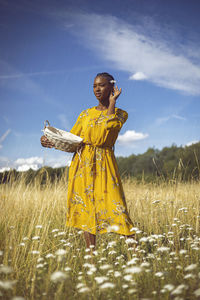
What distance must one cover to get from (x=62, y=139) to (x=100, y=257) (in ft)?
4.62

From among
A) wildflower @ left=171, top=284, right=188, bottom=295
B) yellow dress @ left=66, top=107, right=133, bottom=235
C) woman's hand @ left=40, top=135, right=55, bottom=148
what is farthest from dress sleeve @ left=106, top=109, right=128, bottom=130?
wildflower @ left=171, top=284, right=188, bottom=295

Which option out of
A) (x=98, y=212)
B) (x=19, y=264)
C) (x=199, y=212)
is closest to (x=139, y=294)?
(x=98, y=212)

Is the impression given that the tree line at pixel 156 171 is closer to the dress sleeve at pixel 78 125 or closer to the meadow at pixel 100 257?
the meadow at pixel 100 257

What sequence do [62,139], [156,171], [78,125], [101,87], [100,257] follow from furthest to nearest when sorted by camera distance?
[156,171] < [78,125] < [101,87] < [62,139] < [100,257]

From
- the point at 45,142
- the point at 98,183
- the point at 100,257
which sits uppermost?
the point at 45,142

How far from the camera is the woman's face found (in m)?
3.17

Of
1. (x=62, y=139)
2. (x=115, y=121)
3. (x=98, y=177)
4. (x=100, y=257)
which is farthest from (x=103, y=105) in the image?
(x=100, y=257)

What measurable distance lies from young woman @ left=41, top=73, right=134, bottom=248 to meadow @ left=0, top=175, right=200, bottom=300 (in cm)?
26

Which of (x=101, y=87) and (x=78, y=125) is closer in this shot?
(x=101, y=87)

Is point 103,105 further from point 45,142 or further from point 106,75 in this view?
point 45,142

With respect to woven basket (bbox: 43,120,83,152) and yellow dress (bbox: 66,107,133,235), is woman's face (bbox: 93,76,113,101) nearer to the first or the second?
yellow dress (bbox: 66,107,133,235)

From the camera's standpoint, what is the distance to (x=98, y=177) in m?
3.00

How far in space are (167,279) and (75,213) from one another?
1298mm

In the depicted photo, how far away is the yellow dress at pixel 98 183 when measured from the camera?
288 centimetres
